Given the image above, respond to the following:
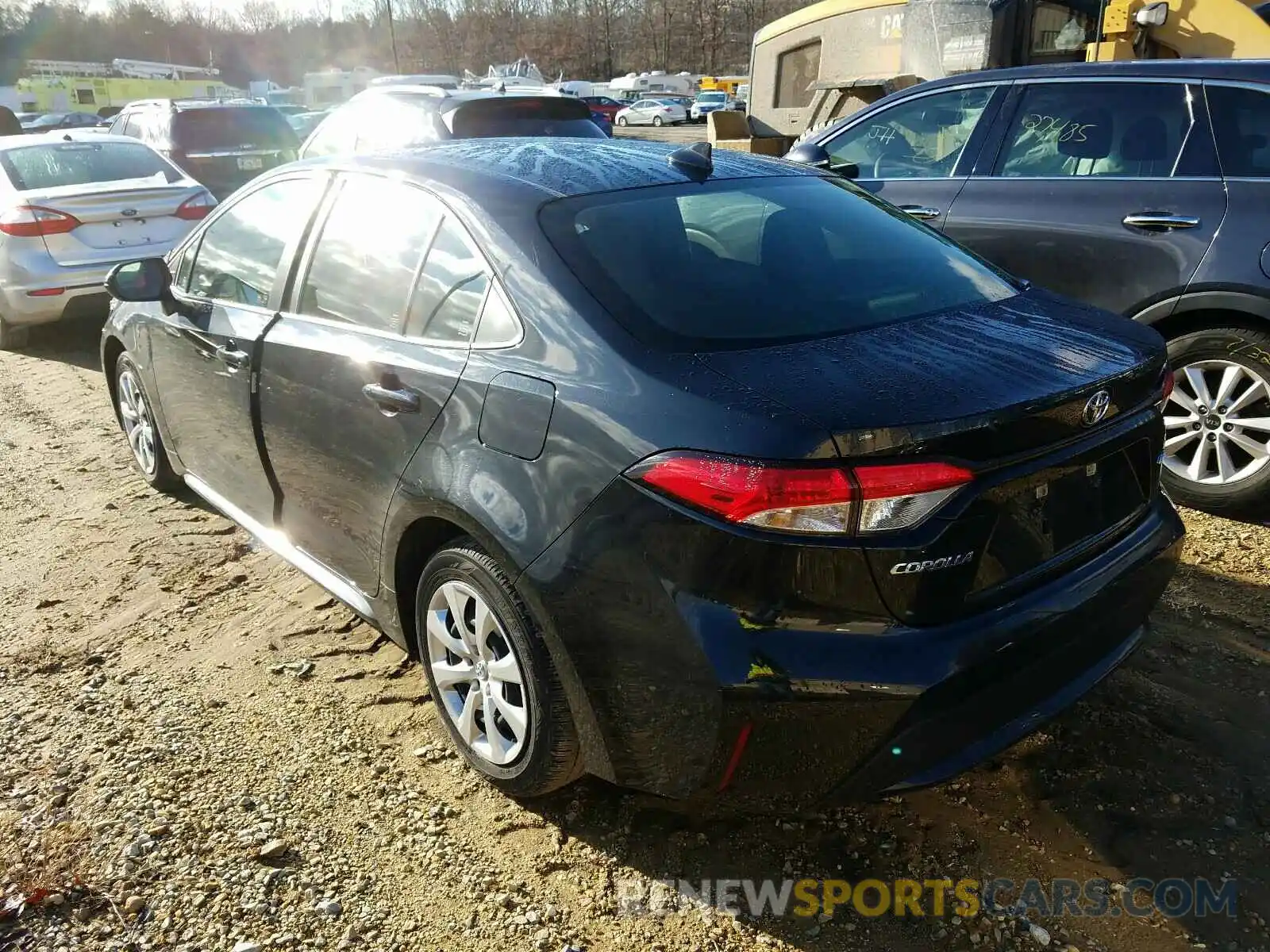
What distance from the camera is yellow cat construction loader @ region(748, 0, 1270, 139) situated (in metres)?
8.59

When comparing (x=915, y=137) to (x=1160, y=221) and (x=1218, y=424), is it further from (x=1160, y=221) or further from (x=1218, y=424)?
(x=1218, y=424)

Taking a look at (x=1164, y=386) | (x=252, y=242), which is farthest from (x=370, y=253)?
(x=1164, y=386)

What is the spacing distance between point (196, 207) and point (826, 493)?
7.21 m

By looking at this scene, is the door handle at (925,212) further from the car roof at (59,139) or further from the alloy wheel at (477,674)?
the car roof at (59,139)

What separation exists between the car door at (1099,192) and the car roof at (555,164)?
1.76 m

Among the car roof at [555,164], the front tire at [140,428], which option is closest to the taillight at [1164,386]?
the car roof at [555,164]

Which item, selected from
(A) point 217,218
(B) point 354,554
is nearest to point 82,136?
(A) point 217,218

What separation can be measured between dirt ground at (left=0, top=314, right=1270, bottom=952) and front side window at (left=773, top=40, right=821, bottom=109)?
12.5 meters

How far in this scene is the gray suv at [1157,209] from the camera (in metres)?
3.91

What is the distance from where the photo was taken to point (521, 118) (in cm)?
862

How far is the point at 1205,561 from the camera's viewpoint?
3.72 m

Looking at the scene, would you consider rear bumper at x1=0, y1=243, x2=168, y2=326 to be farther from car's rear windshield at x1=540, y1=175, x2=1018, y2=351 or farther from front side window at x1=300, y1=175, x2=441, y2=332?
car's rear windshield at x1=540, y1=175, x2=1018, y2=351

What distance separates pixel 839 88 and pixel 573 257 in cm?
1109

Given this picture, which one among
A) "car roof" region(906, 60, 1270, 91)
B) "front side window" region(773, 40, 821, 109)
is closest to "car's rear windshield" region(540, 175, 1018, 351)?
"car roof" region(906, 60, 1270, 91)
